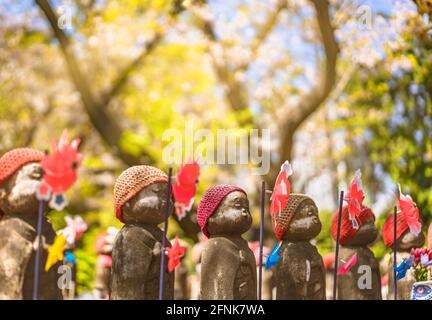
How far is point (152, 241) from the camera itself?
5734 millimetres

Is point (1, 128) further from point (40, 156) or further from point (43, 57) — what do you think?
point (40, 156)

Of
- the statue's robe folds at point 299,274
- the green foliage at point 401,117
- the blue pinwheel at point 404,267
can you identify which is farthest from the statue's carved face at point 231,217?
the green foliage at point 401,117

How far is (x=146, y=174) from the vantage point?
5.89 metres

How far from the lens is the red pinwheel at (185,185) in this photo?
527cm

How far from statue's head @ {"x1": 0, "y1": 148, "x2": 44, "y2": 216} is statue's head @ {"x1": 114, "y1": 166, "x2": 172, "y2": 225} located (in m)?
0.60

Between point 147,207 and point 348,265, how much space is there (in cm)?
183

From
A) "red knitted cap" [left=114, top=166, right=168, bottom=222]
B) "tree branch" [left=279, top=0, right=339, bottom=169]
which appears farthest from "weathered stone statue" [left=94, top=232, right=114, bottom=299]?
"tree branch" [left=279, top=0, right=339, bottom=169]

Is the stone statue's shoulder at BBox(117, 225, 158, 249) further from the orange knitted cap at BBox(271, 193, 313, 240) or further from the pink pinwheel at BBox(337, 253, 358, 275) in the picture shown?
the pink pinwheel at BBox(337, 253, 358, 275)

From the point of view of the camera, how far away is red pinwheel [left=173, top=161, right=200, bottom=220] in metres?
5.27

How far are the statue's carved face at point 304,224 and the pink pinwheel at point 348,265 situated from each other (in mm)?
475

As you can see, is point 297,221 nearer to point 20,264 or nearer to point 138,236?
point 138,236

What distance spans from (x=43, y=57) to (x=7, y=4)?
102 inches
